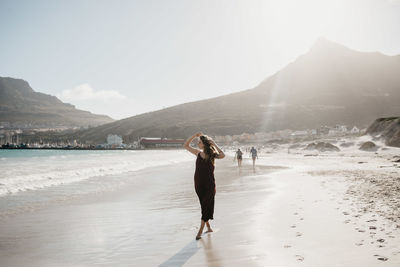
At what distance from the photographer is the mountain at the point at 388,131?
41.8m

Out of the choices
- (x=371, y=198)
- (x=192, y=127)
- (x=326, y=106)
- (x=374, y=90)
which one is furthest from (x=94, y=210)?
(x=374, y=90)

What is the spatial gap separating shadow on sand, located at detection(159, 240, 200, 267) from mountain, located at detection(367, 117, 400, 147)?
1741 inches

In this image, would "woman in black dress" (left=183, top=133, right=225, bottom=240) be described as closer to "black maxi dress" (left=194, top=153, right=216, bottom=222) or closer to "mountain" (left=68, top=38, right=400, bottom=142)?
"black maxi dress" (left=194, top=153, right=216, bottom=222)

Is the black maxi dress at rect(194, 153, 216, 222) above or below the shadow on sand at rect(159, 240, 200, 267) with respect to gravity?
above

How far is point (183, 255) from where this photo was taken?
488cm

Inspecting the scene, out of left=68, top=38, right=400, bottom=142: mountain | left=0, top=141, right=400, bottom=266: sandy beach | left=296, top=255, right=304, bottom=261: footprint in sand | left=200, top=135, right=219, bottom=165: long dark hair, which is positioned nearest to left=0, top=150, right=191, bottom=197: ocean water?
left=0, top=141, right=400, bottom=266: sandy beach

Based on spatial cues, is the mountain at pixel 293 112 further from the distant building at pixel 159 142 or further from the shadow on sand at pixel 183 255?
the shadow on sand at pixel 183 255

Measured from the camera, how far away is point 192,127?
173875 mm

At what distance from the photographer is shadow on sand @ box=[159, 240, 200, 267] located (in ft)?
14.8

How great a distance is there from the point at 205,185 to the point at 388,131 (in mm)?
49606

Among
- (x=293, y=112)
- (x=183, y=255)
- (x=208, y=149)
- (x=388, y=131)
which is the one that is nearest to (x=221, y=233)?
(x=183, y=255)

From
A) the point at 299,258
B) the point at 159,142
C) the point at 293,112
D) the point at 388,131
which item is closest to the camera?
the point at 299,258

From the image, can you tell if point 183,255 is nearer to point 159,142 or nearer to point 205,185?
point 205,185

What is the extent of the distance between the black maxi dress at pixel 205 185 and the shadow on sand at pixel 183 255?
0.80 metres
